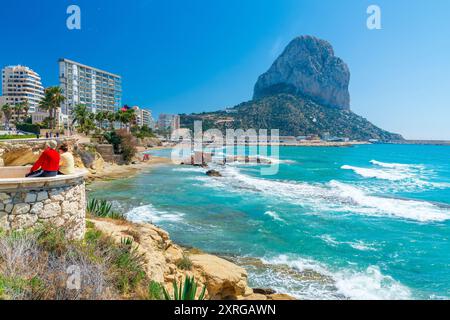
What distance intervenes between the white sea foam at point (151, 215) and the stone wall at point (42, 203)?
1038cm

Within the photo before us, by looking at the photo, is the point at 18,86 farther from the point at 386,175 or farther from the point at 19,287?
the point at 19,287

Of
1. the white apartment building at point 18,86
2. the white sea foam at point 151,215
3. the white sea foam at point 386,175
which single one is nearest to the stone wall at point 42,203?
the white sea foam at point 151,215

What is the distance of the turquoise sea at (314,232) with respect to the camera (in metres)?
10.9

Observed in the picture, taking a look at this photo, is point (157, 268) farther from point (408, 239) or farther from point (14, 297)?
point (408, 239)

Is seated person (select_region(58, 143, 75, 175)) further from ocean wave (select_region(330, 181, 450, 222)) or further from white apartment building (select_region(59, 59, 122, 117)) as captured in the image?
white apartment building (select_region(59, 59, 122, 117))

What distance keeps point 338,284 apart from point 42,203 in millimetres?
9690

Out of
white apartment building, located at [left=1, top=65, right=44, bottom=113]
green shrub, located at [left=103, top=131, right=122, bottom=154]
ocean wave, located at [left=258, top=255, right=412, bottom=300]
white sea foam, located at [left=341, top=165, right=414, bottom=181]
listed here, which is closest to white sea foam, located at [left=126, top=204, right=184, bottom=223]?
ocean wave, located at [left=258, top=255, right=412, bottom=300]

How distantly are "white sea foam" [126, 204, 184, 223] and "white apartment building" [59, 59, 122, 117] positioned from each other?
7763 centimetres

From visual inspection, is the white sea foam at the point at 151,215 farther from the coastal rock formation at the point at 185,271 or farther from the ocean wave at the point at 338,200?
the ocean wave at the point at 338,200

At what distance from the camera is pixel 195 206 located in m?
21.2

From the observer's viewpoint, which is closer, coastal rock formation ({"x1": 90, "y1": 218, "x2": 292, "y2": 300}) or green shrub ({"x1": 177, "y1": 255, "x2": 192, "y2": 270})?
coastal rock formation ({"x1": 90, "y1": 218, "x2": 292, "y2": 300})

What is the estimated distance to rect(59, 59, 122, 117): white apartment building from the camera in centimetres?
9519
